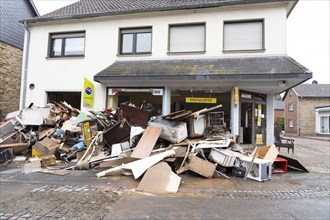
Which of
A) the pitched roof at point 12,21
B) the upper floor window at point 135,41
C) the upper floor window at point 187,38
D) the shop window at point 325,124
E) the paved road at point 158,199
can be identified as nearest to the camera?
the paved road at point 158,199

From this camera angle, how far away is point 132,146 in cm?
856

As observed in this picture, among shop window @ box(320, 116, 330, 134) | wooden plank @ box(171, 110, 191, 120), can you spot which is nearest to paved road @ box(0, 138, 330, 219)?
wooden plank @ box(171, 110, 191, 120)

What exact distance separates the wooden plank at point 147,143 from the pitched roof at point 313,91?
30.4 m

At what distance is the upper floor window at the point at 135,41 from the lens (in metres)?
11.8

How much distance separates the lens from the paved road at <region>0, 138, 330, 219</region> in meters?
4.25

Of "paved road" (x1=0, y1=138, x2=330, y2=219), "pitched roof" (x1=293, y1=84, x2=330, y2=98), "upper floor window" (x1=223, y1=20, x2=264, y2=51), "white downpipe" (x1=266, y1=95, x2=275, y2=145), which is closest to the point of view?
"paved road" (x1=0, y1=138, x2=330, y2=219)

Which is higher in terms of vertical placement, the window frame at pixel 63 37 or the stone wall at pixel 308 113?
the window frame at pixel 63 37

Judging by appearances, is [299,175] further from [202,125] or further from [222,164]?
[202,125]

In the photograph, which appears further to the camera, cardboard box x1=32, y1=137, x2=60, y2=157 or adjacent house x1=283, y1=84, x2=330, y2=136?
adjacent house x1=283, y1=84, x2=330, y2=136

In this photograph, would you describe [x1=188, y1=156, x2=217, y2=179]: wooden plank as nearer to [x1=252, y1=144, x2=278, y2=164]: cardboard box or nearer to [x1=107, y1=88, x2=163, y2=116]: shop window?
[x1=252, y1=144, x2=278, y2=164]: cardboard box

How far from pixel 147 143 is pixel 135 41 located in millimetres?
5935

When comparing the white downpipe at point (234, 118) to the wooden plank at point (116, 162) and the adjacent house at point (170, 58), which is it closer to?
the adjacent house at point (170, 58)

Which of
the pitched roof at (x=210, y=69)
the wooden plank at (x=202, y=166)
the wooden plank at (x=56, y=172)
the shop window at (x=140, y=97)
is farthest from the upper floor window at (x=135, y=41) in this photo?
the wooden plank at (x=56, y=172)

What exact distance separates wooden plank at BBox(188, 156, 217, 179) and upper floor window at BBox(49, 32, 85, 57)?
8224 millimetres
